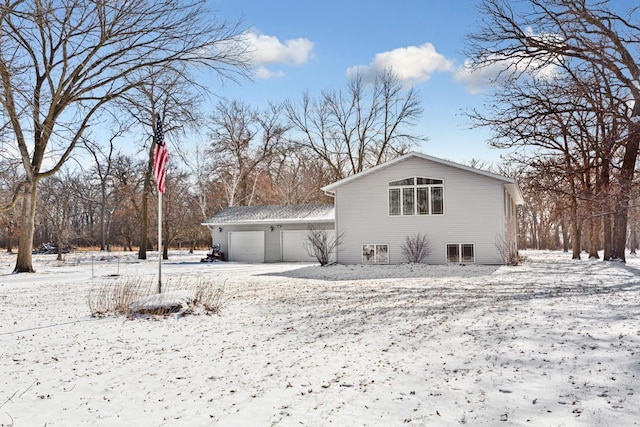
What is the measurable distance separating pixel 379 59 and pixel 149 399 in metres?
37.2

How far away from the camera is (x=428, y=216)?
19734mm

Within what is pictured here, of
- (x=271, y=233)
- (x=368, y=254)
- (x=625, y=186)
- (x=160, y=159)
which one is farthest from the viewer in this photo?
(x=271, y=233)

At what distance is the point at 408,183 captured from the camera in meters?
20.2

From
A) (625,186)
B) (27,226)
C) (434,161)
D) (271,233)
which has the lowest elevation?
(271,233)

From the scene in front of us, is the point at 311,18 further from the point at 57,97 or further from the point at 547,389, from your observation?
the point at 547,389

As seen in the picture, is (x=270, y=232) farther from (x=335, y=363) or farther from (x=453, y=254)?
(x=335, y=363)

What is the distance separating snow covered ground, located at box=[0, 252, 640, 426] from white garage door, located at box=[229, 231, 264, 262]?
1719 centimetres

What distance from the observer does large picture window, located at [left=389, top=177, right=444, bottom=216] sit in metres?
19.7

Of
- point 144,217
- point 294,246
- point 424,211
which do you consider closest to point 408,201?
point 424,211

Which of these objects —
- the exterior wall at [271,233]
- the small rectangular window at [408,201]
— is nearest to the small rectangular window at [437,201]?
the small rectangular window at [408,201]

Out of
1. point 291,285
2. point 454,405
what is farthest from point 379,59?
point 454,405

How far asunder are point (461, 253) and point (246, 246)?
12.5 metres

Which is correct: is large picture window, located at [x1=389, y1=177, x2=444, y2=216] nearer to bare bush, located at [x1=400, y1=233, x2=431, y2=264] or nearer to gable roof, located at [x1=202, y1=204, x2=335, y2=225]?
bare bush, located at [x1=400, y1=233, x2=431, y2=264]

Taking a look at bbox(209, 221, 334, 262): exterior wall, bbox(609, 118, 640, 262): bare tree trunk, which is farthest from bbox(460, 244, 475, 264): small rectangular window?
bbox(209, 221, 334, 262): exterior wall
